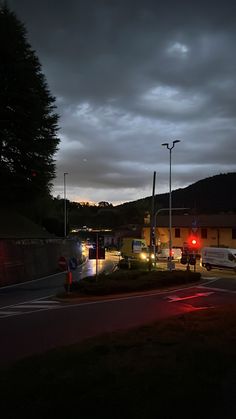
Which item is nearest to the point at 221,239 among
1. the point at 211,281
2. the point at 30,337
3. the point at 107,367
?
the point at 211,281

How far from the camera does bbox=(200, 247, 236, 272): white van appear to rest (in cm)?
5053

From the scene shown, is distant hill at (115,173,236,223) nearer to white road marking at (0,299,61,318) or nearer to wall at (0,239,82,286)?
wall at (0,239,82,286)

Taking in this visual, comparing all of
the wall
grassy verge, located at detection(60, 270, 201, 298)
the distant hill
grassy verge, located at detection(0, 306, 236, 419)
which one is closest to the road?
grassy verge, located at detection(60, 270, 201, 298)

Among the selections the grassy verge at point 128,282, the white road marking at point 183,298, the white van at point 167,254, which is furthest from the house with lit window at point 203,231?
the white road marking at point 183,298

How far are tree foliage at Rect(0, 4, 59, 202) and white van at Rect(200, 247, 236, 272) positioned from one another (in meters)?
19.0

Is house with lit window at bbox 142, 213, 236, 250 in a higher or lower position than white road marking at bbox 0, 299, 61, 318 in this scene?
higher

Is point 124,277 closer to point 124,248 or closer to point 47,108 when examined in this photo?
point 47,108

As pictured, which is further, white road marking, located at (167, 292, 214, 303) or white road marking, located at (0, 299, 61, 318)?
white road marking, located at (167, 292, 214, 303)

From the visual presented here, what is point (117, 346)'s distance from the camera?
34.4 feet

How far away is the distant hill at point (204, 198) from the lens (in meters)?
159

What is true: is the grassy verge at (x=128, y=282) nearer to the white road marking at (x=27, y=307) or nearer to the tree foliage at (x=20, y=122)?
the white road marking at (x=27, y=307)

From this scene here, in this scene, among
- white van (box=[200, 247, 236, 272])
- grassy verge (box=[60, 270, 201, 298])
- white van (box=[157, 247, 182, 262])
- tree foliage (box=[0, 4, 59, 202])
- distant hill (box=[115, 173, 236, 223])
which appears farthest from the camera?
distant hill (box=[115, 173, 236, 223])

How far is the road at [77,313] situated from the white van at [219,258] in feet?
55.9

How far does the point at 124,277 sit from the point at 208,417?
2582 centimetres
